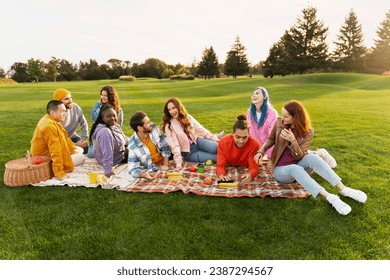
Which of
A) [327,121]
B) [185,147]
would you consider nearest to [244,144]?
[185,147]

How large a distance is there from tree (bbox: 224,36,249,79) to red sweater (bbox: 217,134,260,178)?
1922 inches

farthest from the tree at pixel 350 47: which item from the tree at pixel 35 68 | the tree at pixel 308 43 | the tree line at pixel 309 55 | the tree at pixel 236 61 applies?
the tree at pixel 35 68

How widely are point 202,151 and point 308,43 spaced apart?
46098mm

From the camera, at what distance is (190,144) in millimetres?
5988

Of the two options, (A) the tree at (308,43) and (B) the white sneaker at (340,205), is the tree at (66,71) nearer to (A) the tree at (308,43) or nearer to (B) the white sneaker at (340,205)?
(A) the tree at (308,43)

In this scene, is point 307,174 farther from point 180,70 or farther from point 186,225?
point 180,70

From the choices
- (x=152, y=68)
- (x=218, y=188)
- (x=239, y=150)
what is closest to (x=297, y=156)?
(x=239, y=150)

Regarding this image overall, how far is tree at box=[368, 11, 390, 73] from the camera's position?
46.0 meters

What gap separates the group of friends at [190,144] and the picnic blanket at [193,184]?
0.44ft

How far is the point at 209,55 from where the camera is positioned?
183 ft

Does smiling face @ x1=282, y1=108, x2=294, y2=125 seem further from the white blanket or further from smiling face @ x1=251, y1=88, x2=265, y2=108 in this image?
the white blanket

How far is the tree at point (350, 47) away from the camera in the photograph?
48.1 meters

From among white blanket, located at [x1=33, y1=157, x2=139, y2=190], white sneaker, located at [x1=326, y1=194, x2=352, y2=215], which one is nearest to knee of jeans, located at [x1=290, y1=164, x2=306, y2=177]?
white sneaker, located at [x1=326, y1=194, x2=352, y2=215]
